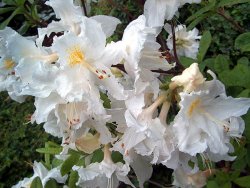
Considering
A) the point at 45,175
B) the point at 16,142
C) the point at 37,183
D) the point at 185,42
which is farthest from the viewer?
the point at 16,142

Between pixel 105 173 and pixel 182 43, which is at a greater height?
pixel 105 173

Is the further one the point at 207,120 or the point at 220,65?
the point at 220,65

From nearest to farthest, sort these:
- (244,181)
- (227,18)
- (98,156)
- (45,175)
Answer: (98,156) → (244,181) → (45,175) → (227,18)

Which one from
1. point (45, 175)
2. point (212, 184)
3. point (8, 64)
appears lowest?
point (45, 175)

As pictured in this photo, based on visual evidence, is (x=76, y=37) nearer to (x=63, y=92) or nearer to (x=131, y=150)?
(x=63, y=92)

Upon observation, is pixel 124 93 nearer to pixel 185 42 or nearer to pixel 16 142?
pixel 185 42

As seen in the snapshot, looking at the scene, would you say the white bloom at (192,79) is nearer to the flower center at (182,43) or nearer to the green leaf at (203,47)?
the green leaf at (203,47)

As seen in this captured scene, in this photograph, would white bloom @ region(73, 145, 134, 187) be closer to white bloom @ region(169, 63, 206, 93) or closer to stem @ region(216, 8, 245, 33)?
white bloom @ region(169, 63, 206, 93)

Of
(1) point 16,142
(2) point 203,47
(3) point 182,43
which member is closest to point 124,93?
(2) point 203,47
